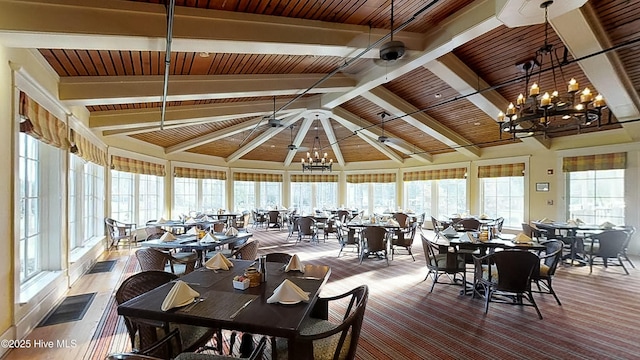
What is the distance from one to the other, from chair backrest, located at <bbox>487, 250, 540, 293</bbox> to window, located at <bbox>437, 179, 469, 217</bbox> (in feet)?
24.3

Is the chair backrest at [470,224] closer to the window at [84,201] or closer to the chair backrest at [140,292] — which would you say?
the chair backrest at [140,292]

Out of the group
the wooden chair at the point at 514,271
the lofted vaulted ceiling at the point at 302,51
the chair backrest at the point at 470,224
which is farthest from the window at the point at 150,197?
the wooden chair at the point at 514,271

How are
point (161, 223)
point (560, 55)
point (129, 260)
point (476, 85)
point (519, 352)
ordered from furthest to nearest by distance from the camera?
point (161, 223)
point (129, 260)
point (476, 85)
point (560, 55)
point (519, 352)

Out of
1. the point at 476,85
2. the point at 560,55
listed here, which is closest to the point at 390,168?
the point at 476,85

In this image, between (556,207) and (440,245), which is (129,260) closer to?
(440,245)

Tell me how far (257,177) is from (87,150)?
26.6ft

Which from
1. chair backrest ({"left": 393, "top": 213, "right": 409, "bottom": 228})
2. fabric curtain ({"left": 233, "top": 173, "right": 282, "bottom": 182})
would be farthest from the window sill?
fabric curtain ({"left": 233, "top": 173, "right": 282, "bottom": 182})

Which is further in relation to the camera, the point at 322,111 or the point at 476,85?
the point at 322,111

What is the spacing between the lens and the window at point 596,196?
7238mm

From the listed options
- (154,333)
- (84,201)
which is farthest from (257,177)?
(154,333)

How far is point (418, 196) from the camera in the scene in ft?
40.8

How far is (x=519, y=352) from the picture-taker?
282 centimetres

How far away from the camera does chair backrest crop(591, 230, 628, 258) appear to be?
5422 mm

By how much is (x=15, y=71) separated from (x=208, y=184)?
9.30 metres
